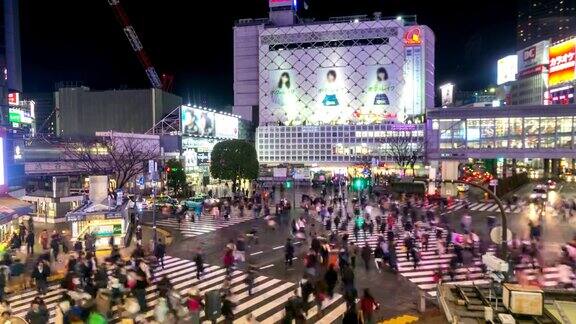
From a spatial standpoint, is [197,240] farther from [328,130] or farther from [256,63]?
[256,63]

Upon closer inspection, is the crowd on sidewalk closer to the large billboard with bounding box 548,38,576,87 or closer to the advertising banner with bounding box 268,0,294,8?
the large billboard with bounding box 548,38,576,87

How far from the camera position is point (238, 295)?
15.2 meters

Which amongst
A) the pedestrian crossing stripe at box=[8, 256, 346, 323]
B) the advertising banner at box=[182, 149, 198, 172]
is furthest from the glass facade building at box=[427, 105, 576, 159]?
the pedestrian crossing stripe at box=[8, 256, 346, 323]

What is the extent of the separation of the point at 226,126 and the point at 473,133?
122 ft

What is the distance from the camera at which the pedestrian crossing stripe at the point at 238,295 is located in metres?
13.4

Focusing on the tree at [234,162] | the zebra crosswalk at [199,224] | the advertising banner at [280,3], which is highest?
the advertising banner at [280,3]

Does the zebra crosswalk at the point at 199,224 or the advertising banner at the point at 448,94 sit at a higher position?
the advertising banner at the point at 448,94

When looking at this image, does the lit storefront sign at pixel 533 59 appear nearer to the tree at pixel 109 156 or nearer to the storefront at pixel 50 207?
the tree at pixel 109 156

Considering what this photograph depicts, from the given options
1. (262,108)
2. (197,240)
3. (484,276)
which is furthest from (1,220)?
(262,108)

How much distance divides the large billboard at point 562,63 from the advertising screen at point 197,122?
177ft

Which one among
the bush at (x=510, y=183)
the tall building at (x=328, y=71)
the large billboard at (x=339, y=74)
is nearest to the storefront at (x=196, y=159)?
the tall building at (x=328, y=71)

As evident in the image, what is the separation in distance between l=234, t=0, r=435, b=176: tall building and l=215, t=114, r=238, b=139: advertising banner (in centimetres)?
476

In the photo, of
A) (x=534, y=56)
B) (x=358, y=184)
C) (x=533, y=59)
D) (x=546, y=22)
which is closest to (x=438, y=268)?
(x=358, y=184)

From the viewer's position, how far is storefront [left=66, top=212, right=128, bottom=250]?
72.5 feet
